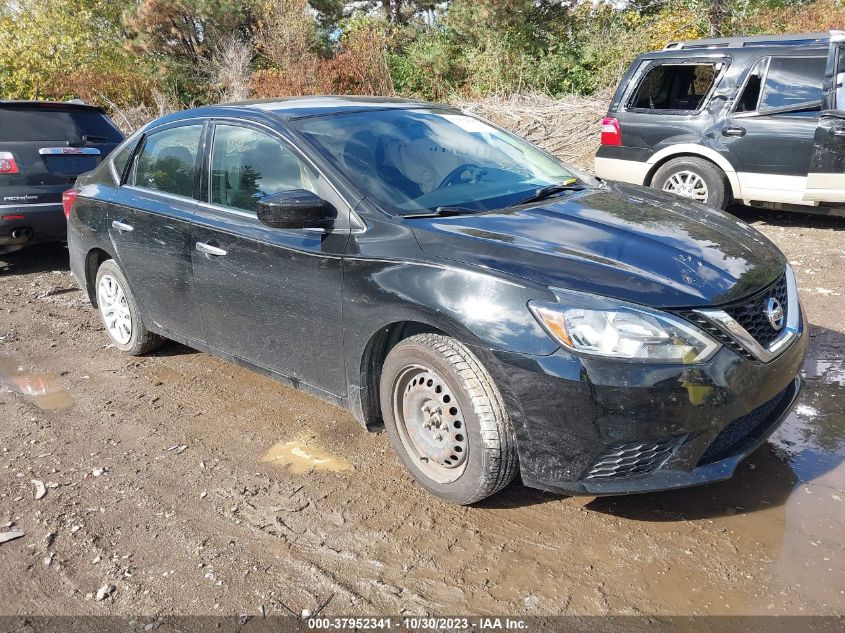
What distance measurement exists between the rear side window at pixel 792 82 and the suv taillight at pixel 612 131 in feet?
5.11

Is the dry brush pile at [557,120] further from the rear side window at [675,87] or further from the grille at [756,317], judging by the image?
the grille at [756,317]

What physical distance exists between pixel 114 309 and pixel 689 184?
6060 mm

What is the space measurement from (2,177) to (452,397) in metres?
6.18

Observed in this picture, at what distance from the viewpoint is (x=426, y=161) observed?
11.9 ft

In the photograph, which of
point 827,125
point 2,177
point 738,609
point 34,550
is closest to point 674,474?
point 738,609

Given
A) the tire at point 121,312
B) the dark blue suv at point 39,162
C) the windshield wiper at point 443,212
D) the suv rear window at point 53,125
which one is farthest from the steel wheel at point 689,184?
the dark blue suv at point 39,162

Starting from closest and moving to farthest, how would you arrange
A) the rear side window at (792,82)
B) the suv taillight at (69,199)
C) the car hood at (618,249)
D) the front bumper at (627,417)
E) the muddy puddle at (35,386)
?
the front bumper at (627,417)
the car hood at (618,249)
the muddy puddle at (35,386)
the suv taillight at (69,199)
the rear side window at (792,82)

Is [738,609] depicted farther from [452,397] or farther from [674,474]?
[452,397]

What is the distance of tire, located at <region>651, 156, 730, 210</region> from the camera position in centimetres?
773

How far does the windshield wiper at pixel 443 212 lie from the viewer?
326 centimetres

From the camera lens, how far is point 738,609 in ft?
8.13

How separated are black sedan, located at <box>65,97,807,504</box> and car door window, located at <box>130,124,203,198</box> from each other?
0.02 meters

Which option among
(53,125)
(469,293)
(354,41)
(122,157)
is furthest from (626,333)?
(354,41)

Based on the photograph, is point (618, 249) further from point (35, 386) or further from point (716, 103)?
point (716, 103)
